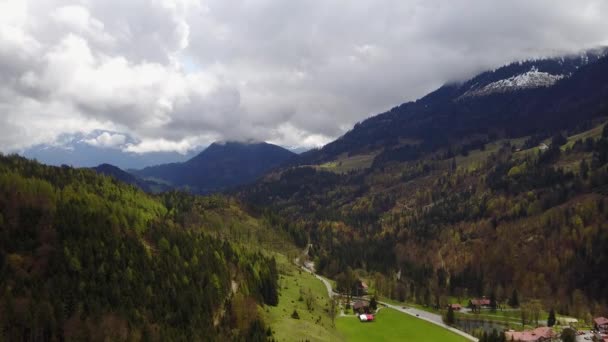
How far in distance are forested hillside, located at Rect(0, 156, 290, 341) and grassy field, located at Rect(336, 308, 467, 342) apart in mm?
29750

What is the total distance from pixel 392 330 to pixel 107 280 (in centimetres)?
9736

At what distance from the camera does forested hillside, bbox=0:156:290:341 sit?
109438mm

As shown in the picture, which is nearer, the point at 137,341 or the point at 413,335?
the point at 137,341

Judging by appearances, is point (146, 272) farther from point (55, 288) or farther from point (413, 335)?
point (413, 335)

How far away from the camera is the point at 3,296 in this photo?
363 feet

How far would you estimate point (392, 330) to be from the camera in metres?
161

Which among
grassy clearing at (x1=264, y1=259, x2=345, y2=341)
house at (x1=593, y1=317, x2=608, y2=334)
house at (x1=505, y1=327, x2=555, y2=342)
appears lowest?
house at (x1=593, y1=317, x2=608, y2=334)

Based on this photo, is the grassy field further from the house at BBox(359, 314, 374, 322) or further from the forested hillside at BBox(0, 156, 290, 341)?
the forested hillside at BBox(0, 156, 290, 341)

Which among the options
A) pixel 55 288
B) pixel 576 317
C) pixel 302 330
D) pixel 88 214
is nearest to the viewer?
pixel 55 288

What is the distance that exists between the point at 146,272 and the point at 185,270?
46.5 ft

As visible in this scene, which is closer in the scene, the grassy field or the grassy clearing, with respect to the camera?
the grassy clearing

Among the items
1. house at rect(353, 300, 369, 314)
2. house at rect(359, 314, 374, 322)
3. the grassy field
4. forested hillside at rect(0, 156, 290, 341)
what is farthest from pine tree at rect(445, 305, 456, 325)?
forested hillside at rect(0, 156, 290, 341)

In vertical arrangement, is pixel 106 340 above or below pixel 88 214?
below

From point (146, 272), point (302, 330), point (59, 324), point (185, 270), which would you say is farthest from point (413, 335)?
point (59, 324)
